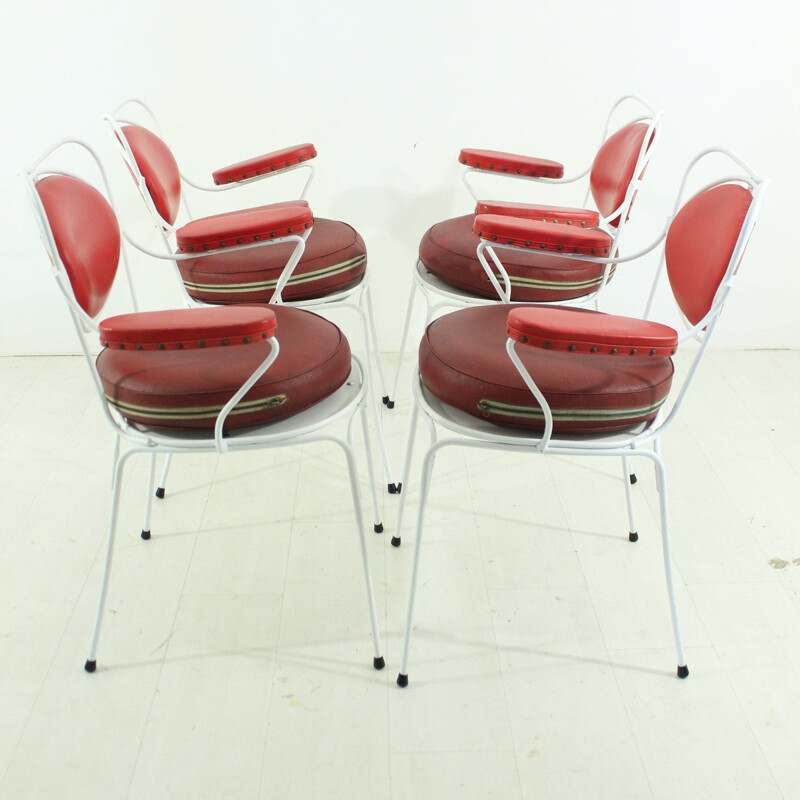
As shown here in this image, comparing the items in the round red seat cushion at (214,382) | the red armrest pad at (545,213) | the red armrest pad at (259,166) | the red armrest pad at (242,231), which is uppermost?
the red armrest pad at (242,231)

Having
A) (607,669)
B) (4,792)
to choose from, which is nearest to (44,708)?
(4,792)

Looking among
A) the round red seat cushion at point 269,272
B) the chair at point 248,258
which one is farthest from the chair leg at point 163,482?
the round red seat cushion at point 269,272

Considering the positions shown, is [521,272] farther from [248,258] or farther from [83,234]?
[83,234]

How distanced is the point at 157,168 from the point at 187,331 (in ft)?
2.66

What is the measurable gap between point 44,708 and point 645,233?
79.4 inches

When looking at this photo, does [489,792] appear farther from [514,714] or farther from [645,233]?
[645,233]

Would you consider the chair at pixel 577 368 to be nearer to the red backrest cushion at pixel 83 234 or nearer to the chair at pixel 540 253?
the chair at pixel 540 253

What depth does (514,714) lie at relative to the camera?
141 cm

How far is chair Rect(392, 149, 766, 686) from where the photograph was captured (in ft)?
3.99

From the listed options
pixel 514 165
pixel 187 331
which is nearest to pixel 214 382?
pixel 187 331

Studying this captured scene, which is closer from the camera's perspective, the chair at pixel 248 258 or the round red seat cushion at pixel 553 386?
the round red seat cushion at pixel 553 386

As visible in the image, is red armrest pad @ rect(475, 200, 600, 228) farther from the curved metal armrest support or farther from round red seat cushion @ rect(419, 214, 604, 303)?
the curved metal armrest support

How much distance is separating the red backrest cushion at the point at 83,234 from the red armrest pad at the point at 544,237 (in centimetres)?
65

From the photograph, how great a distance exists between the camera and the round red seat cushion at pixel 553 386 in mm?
1282
